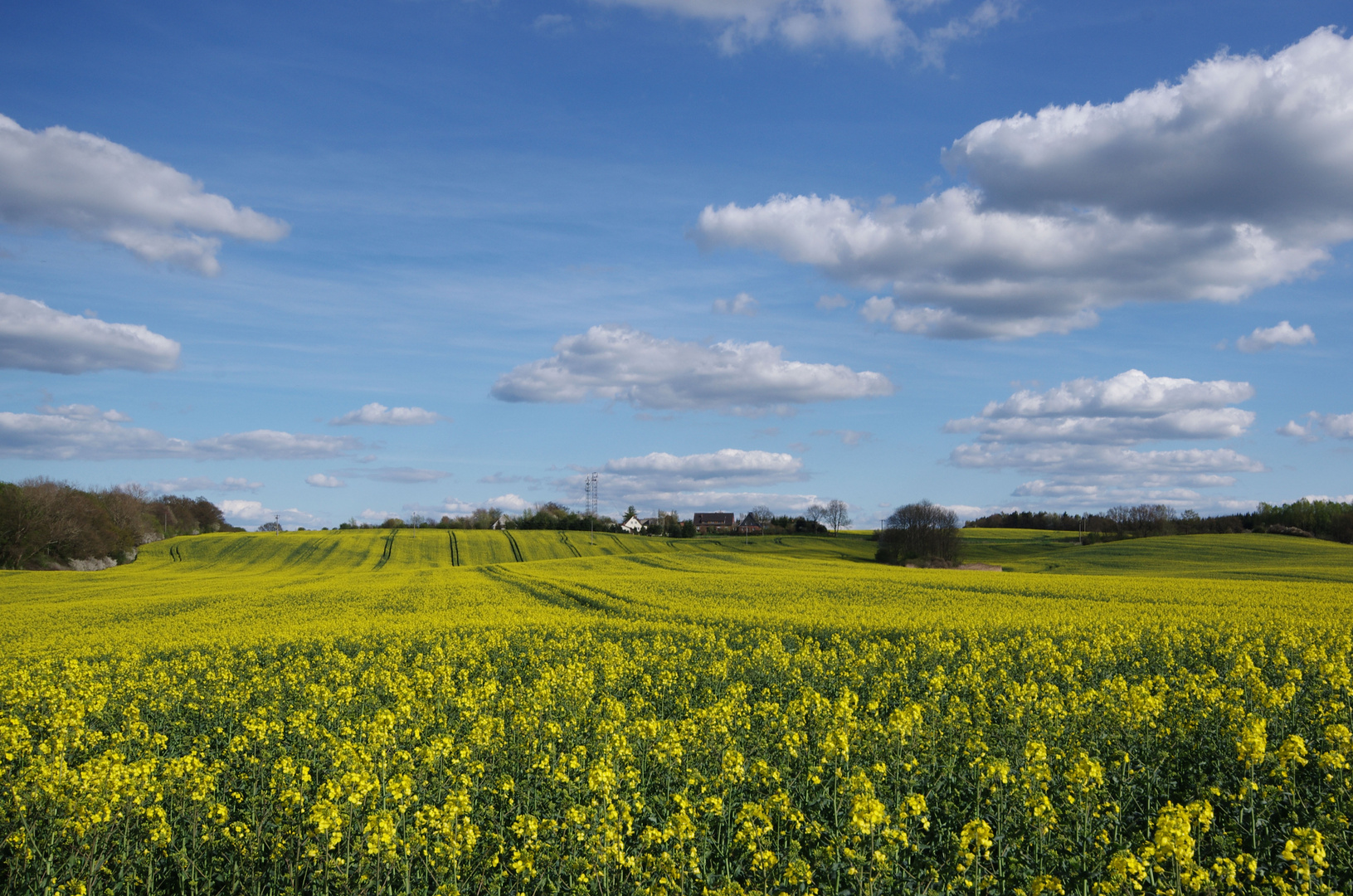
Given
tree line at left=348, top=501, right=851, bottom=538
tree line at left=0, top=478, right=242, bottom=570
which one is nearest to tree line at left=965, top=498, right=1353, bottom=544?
tree line at left=348, top=501, right=851, bottom=538

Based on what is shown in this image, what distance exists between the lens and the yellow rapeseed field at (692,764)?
685 cm

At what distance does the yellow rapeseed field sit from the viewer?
270 inches

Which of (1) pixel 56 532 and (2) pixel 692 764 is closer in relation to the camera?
(2) pixel 692 764

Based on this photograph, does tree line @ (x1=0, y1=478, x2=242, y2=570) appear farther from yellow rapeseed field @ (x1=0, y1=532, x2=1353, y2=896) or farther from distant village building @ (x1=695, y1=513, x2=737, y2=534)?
distant village building @ (x1=695, y1=513, x2=737, y2=534)

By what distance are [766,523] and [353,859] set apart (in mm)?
154391

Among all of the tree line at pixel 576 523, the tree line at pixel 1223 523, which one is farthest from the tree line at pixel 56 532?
the tree line at pixel 1223 523

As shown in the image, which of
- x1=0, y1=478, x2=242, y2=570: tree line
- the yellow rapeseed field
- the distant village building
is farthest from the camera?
the distant village building

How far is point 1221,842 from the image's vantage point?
7105 mm

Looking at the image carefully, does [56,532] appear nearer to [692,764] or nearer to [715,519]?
[692,764]

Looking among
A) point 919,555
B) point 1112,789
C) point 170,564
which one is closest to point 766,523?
point 919,555

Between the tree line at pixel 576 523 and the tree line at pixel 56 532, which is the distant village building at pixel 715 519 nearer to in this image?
the tree line at pixel 576 523

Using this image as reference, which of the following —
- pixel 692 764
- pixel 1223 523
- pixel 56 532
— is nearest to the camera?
pixel 692 764

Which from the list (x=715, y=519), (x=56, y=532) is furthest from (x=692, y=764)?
(x=715, y=519)

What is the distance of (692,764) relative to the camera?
9531mm
